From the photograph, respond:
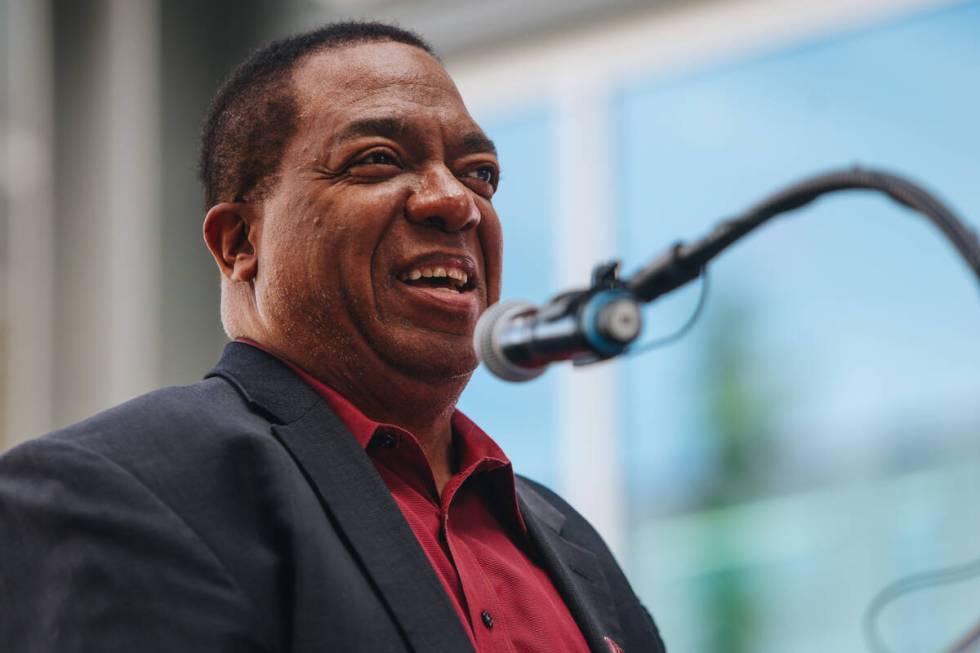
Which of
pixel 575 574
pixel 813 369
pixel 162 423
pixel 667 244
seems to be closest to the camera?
pixel 162 423

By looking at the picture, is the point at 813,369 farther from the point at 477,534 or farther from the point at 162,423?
the point at 162,423

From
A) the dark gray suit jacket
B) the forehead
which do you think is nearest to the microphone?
the dark gray suit jacket

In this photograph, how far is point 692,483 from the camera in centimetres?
452

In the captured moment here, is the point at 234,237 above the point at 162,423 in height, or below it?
above

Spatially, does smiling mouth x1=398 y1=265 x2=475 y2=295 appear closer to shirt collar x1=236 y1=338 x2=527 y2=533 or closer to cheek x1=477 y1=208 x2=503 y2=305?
cheek x1=477 y1=208 x2=503 y2=305

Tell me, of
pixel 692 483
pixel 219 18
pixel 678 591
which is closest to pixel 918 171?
pixel 692 483

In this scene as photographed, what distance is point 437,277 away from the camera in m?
2.00

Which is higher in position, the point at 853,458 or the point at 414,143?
the point at 414,143

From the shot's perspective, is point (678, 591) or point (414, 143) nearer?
point (414, 143)

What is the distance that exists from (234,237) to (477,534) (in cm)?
53

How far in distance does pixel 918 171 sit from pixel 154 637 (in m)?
3.24

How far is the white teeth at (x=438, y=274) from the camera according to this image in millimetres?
1984

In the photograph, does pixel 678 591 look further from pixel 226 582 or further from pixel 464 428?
pixel 226 582

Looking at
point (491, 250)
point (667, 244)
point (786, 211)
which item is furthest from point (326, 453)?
point (667, 244)
